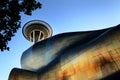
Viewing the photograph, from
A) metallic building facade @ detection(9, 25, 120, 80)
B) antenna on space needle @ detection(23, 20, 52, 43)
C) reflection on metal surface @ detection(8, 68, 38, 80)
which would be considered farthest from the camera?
antenna on space needle @ detection(23, 20, 52, 43)

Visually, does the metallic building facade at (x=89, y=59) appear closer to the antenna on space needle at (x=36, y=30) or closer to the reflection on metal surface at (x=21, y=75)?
the reflection on metal surface at (x=21, y=75)

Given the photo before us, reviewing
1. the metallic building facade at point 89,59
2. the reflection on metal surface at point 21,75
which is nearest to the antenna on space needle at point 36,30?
the metallic building facade at point 89,59

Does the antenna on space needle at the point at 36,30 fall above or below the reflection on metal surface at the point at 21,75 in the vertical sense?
above

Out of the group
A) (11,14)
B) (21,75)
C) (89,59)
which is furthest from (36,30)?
(11,14)

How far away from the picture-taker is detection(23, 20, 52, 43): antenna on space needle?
33.8 meters

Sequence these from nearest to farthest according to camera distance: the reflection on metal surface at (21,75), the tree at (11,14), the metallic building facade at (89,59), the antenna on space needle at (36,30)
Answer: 1. the tree at (11,14)
2. the metallic building facade at (89,59)
3. the reflection on metal surface at (21,75)
4. the antenna on space needle at (36,30)

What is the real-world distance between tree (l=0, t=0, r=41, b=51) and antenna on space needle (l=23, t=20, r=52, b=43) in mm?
23866

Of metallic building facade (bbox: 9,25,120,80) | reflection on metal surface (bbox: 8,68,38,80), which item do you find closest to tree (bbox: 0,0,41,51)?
metallic building facade (bbox: 9,25,120,80)

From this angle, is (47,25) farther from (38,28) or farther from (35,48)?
(35,48)

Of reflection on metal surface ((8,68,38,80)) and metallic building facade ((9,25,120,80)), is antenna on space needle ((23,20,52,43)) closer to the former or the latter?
metallic building facade ((9,25,120,80))

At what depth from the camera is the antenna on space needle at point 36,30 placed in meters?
33.8

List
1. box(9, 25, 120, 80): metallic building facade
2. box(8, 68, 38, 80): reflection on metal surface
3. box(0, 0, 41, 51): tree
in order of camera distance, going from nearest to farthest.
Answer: box(0, 0, 41, 51): tree
box(9, 25, 120, 80): metallic building facade
box(8, 68, 38, 80): reflection on metal surface

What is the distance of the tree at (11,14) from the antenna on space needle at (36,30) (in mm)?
23866

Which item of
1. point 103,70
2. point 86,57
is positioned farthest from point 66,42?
point 103,70
